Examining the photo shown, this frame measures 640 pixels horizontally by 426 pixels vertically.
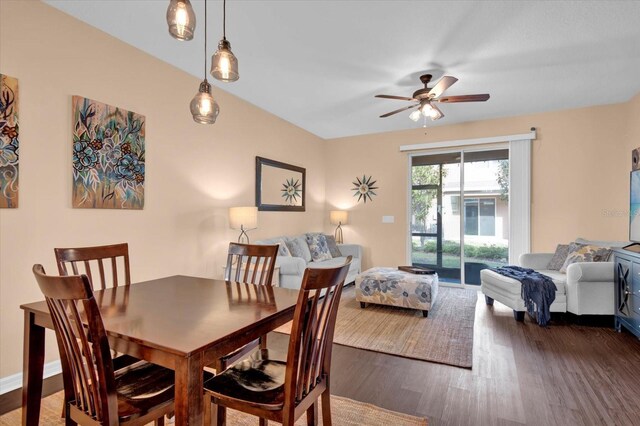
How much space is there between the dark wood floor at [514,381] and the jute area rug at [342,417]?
0.09m

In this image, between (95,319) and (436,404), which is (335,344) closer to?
(436,404)

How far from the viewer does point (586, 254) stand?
365cm

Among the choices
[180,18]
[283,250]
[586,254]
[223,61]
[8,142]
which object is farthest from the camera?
[283,250]

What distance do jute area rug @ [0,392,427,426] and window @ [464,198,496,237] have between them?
3963mm

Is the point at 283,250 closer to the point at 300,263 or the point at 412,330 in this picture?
the point at 300,263

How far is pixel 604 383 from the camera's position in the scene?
7.41 feet

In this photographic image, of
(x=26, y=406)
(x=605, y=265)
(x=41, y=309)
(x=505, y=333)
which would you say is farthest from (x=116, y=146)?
(x=605, y=265)

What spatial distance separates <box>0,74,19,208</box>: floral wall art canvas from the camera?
2098mm

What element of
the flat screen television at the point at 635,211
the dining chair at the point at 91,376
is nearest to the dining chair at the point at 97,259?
the dining chair at the point at 91,376

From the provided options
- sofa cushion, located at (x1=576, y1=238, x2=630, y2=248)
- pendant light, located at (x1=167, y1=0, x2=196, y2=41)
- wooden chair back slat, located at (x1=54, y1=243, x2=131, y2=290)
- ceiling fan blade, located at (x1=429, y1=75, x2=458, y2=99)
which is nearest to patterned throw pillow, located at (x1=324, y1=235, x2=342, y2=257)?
ceiling fan blade, located at (x1=429, y1=75, x2=458, y2=99)

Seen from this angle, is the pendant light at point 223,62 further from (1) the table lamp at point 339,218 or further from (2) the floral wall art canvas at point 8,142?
(1) the table lamp at point 339,218

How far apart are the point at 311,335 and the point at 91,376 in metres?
0.79

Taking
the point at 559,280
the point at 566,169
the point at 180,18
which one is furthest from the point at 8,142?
the point at 566,169

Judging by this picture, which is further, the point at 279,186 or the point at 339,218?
the point at 339,218
